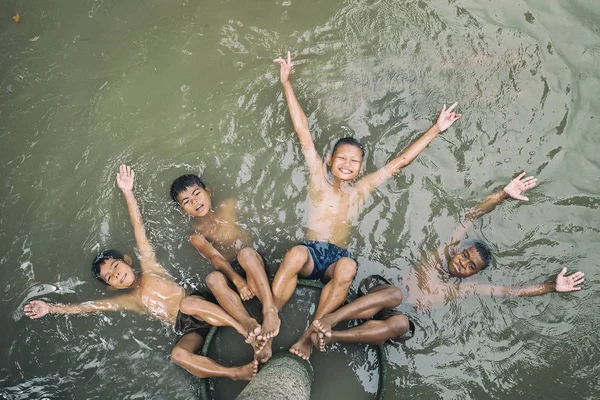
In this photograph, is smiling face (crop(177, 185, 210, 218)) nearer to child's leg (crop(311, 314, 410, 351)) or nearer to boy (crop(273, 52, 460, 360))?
boy (crop(273, 52, 460, 360))

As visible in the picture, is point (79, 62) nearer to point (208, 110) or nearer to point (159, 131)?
point (159, 131)

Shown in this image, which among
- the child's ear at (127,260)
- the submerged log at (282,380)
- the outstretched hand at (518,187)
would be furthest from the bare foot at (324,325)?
the outstretched hand at (518,187)

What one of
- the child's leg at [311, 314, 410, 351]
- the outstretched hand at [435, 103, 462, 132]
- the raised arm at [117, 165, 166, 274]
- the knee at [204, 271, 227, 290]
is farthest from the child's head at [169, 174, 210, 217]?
the outstretched hand at [435, 103, 462, 132]

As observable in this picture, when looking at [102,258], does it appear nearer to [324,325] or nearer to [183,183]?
[183,183]

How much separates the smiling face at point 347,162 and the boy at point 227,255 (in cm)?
98

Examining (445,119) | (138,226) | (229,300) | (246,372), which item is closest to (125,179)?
(138,226)

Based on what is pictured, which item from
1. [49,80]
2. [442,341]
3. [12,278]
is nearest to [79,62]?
[49,80]

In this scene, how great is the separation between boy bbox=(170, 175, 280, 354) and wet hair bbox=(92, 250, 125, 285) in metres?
0.67

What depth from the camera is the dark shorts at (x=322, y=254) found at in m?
3.95

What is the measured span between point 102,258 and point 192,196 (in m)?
0.96

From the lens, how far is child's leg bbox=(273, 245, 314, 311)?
359 centimetres

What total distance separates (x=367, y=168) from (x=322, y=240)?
790mm

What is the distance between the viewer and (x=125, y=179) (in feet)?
14.4

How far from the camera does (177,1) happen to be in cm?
479
